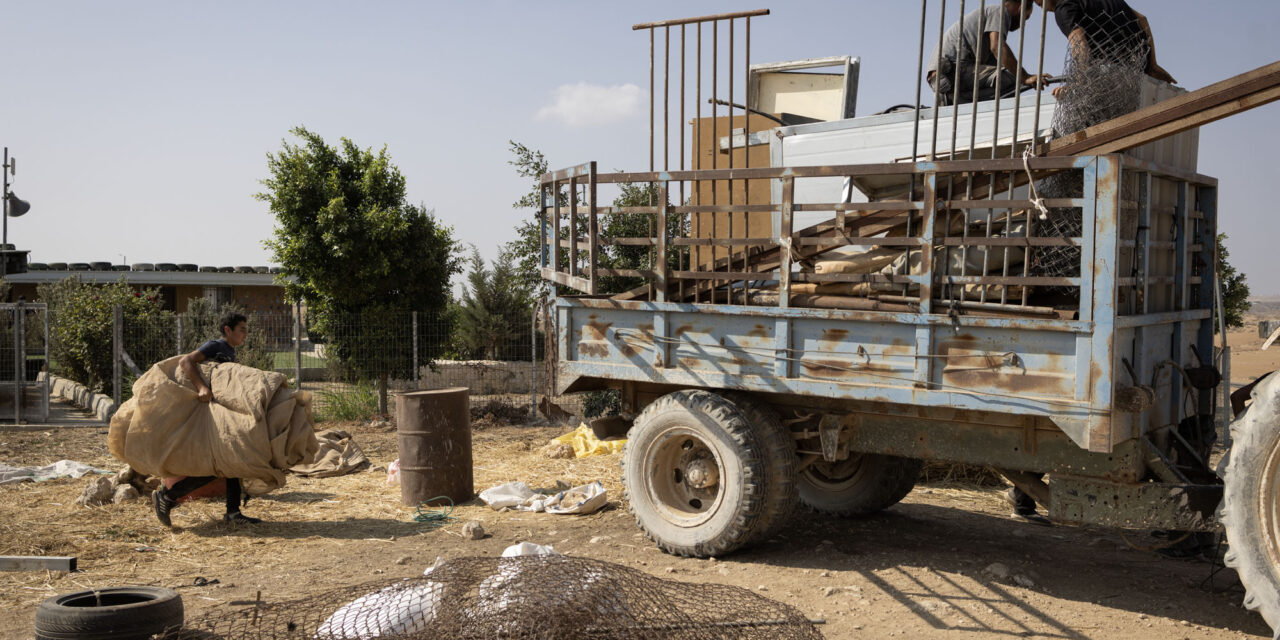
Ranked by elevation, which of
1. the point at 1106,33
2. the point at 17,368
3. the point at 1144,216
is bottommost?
the point at 17,368

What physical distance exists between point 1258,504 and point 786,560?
8.88 ft

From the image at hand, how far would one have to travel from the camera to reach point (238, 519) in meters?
7.60

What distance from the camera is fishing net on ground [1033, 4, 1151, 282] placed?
17.4 feet

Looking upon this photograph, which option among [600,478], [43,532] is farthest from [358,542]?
[600,478]

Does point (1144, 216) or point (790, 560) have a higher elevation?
point (1144, 216)

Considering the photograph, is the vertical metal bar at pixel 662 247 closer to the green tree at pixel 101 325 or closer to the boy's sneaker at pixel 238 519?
the boy's sneaker at pixel 238 519

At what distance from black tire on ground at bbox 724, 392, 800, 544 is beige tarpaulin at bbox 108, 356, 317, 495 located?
357cm

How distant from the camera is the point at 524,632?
404cm

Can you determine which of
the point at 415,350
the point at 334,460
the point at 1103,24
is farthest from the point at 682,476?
the point at 415,350

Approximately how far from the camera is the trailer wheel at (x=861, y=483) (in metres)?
7.32

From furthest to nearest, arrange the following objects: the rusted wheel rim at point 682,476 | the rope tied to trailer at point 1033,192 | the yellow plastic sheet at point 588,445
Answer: the yellow plastic sheet at point 588,445 < the rusted wheel rim at point 682,476 < the rope tied to trailer at point 1033,192

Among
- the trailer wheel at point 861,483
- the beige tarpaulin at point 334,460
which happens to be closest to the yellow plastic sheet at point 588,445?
the beige tarpaulin at point 334,460

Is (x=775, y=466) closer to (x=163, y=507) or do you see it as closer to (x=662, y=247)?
(x=662, y=247)

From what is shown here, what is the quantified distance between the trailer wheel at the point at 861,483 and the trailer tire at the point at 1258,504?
9.24ft
